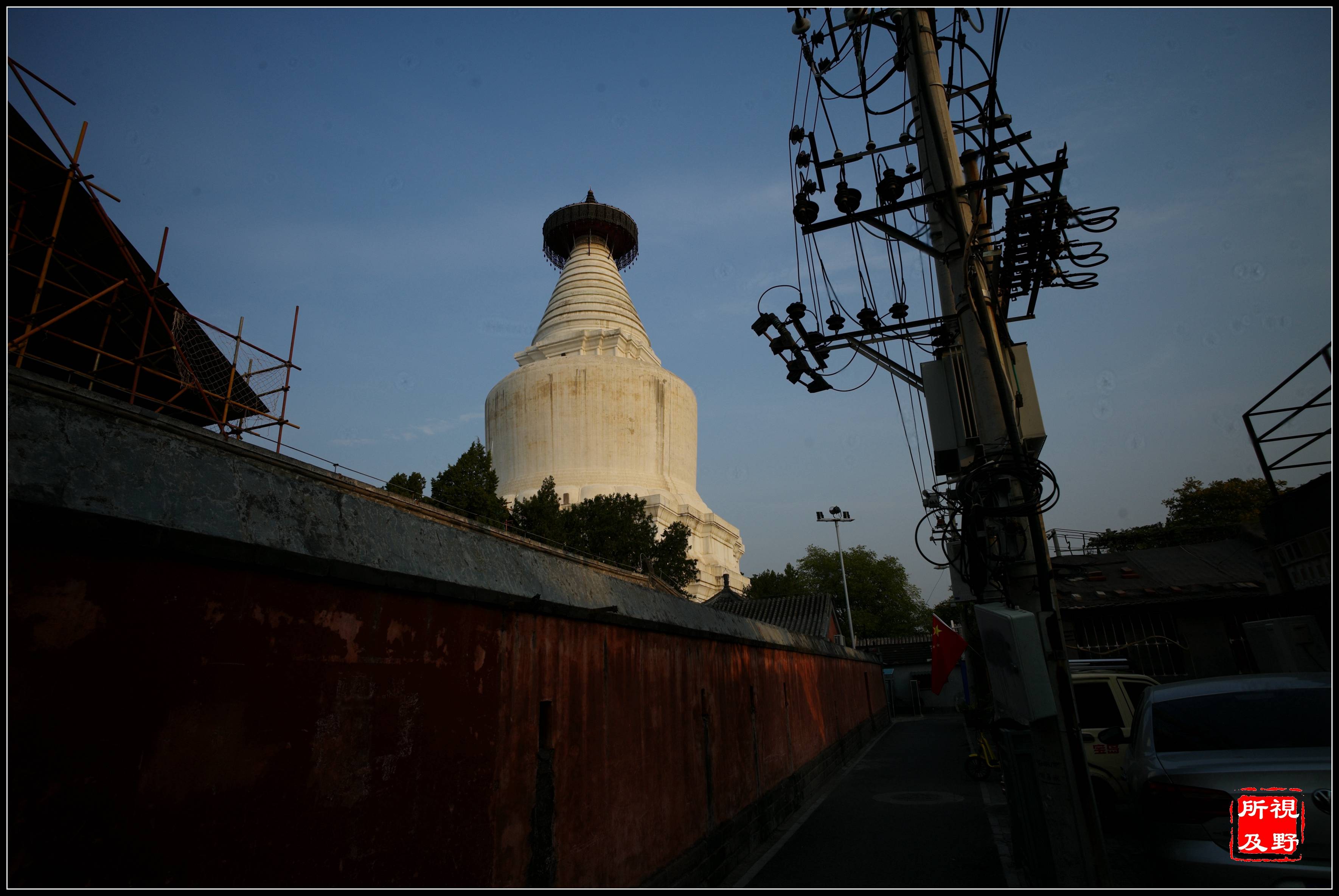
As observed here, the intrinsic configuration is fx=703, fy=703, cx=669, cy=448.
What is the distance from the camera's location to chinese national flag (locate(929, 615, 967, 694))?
8.02 metres

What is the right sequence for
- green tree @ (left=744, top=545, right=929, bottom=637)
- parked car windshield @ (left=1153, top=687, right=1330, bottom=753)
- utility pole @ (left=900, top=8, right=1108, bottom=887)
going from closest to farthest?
parked car windshield @ (left=1153, top=687, right=1330, bottom=753), utility pole @ (left=900, top=8, right=1108, bottom=887), green tree @ (left=744, top=545, right=929, bottom=637)

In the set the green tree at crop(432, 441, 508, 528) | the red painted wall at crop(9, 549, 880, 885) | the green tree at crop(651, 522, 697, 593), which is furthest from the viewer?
the green tree at crop(651, 522, 697, 593)

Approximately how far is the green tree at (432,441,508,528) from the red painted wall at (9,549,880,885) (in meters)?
13.7

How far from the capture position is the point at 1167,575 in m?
14.0

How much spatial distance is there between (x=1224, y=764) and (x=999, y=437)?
2.51m

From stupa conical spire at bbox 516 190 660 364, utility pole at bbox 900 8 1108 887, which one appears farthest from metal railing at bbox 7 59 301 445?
stupa conical spire at bbox 516 190 660 364

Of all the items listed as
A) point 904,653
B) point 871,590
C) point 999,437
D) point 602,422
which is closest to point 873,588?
point 871,590

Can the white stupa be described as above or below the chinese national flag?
above

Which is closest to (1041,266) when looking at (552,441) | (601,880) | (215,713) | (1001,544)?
(1001,544)

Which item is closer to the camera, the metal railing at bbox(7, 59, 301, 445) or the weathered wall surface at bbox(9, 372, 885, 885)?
the weathered wall surface at bbox(9, 372, 885, 885)

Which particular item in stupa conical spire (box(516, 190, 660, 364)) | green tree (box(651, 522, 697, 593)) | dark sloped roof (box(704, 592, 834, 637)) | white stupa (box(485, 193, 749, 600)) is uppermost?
stupa conical spire (box(516, 190, 660, 364))

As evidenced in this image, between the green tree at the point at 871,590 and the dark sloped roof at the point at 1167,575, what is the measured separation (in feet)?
111

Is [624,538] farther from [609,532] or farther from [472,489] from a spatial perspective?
[472,489]

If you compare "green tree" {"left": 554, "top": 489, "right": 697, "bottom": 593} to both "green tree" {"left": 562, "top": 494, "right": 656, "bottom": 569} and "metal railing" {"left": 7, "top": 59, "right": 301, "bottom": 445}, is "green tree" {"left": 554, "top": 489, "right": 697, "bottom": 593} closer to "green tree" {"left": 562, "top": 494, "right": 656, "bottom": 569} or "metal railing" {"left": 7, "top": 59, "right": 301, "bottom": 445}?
"green tree" {"left": 562, "top": 494, "right": 656, "bottom": 569}
